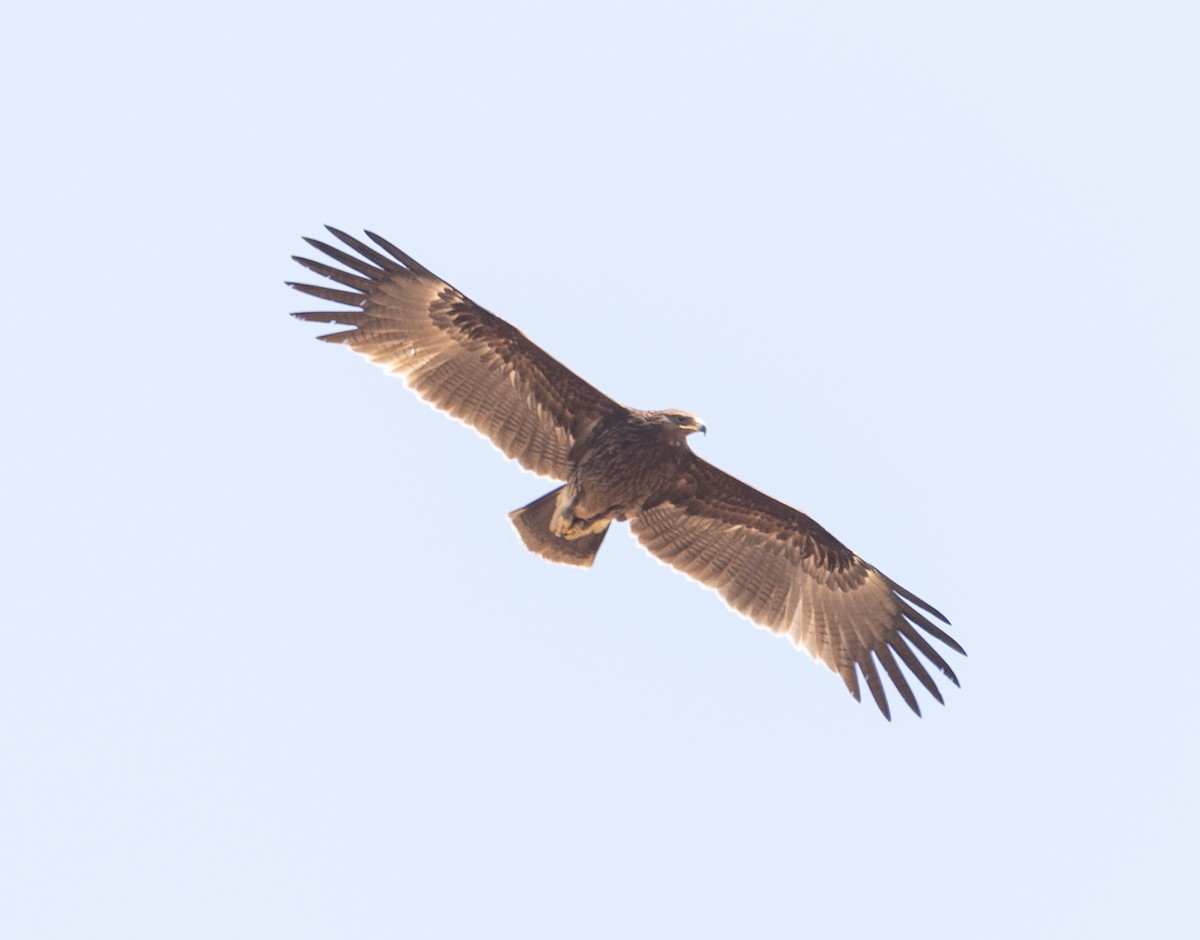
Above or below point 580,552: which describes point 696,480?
above

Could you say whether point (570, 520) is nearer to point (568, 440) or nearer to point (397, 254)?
point (568, 440)

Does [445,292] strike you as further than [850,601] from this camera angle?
No

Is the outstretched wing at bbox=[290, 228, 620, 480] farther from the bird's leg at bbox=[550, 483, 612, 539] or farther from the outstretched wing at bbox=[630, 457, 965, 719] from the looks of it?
the outstretched wing at bbox=[630, 457, 965, 719]

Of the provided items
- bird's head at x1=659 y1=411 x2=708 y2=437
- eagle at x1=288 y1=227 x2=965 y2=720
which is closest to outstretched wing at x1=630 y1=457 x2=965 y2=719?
eagle at x1=288 y1=227 x2=965 y2=720

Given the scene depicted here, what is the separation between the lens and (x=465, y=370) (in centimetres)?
1388

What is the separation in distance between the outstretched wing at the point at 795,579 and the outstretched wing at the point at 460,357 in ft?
3.70

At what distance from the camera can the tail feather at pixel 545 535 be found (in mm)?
13750

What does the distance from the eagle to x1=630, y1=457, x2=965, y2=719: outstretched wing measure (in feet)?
0.04

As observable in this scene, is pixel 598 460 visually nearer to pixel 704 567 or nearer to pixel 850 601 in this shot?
pixel 704 567

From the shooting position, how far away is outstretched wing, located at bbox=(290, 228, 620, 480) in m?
13.7

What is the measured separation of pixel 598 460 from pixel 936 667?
3.49 meters

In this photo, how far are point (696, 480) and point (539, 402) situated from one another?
1.50 metres

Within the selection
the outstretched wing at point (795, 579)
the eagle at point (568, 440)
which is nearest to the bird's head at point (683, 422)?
the eagle at point (568, 440)

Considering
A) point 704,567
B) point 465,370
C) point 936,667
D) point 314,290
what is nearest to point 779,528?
point 704,567
